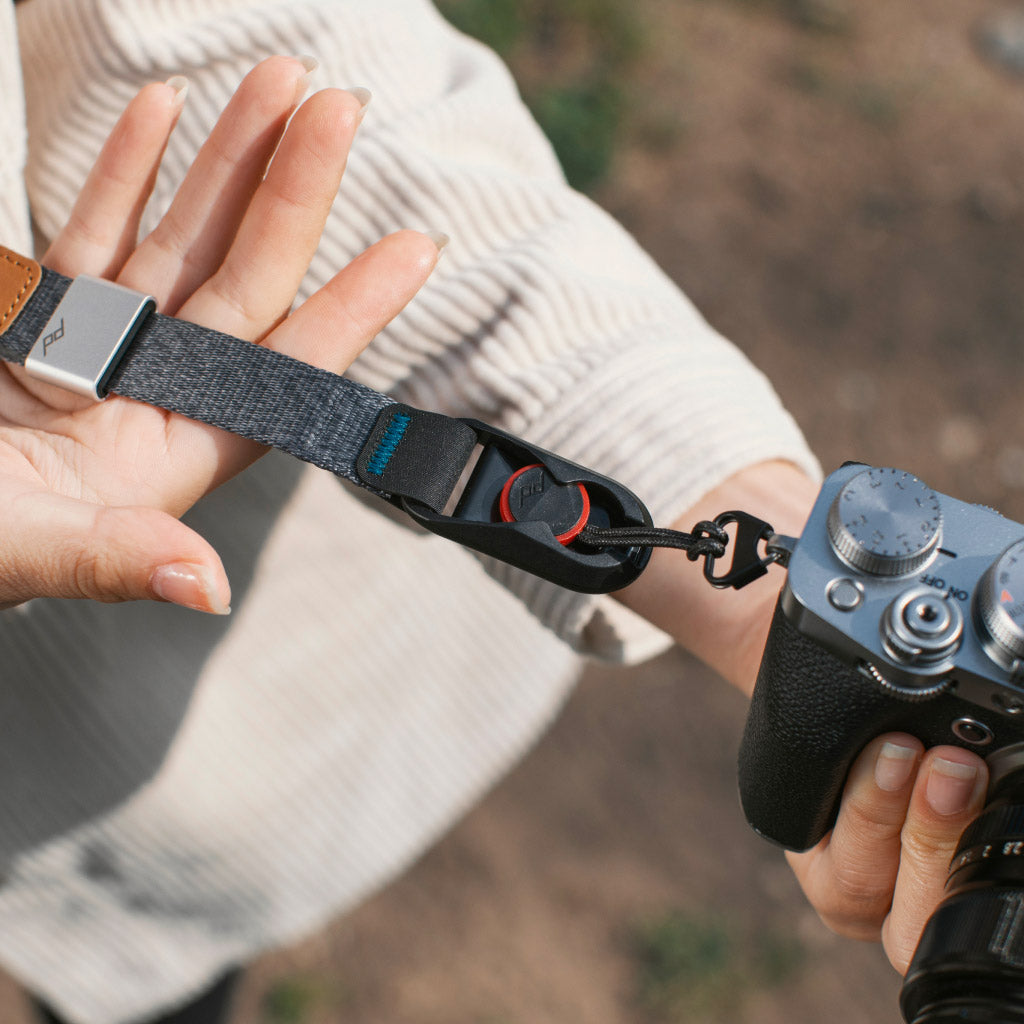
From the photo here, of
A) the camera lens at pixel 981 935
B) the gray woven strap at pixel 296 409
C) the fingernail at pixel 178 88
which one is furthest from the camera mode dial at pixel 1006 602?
the fingernail at pixel 178 88

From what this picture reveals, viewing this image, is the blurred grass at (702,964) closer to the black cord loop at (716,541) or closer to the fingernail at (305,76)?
the black cord loop at (716,541)

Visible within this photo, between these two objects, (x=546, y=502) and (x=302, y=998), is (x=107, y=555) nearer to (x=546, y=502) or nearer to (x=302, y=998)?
(x=546, y=502)

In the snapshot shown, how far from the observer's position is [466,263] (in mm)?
926

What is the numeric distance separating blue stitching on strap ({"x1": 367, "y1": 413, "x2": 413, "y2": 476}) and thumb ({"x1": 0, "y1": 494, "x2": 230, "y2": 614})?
154mm

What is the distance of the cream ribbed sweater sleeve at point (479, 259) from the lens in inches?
35.2

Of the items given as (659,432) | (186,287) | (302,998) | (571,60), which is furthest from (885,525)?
(571,60)

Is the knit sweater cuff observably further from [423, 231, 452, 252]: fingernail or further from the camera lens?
the camera lens

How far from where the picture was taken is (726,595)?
0.96m

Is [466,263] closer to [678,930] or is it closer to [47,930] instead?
[47,930]

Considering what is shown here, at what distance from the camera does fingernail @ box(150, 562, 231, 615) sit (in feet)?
2.24

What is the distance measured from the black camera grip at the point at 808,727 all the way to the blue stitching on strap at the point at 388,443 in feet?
1.08

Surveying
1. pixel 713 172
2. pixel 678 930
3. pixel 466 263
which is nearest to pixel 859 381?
pixel 713 172

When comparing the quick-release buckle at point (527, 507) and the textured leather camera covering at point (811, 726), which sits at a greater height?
the quick-release buckle at point (527, 507)

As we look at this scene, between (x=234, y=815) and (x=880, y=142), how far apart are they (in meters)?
2.38
